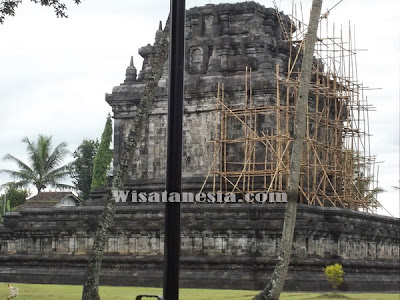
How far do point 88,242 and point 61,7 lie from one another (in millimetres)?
12440

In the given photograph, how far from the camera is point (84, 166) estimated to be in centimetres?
5416

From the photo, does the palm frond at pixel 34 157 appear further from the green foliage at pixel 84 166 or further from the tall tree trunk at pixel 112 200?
the tall tree trunk at pixel 112 200

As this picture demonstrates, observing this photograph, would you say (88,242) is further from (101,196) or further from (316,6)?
(316,6)

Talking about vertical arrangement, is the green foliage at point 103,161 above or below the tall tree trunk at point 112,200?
above

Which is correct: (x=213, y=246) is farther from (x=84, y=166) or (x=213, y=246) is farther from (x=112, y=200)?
(x=84, y=166)

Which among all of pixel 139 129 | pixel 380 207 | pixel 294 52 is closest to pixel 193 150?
pixel 294 52

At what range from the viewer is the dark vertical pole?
6.35 meters

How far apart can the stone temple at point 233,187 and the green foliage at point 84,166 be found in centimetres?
2286

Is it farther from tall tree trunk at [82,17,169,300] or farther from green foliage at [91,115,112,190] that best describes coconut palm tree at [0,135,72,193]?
tall tree trunk at [82,17,169,300]

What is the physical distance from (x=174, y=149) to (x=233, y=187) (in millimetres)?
20958

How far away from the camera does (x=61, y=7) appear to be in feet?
52.7

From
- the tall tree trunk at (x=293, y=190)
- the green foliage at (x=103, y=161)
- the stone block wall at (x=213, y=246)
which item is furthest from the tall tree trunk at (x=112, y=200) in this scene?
the green foliage at (x=103, y=161)

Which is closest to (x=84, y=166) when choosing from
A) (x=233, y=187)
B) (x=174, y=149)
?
(x=233, y=187)

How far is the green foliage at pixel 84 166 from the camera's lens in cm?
5356
